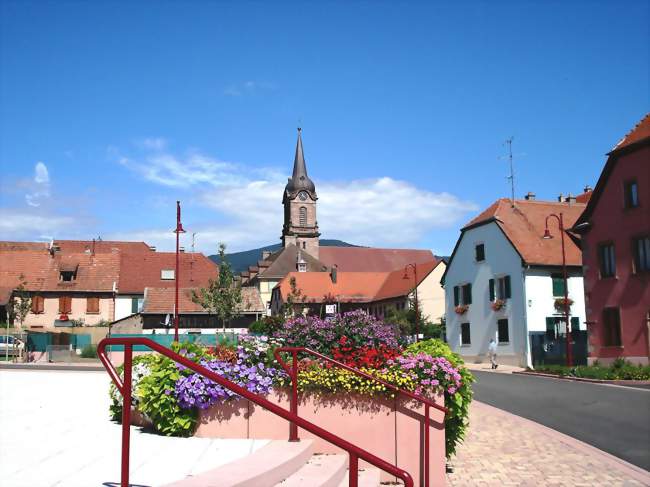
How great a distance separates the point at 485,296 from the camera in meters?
44.4

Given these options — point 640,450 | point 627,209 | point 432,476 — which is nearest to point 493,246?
point 627,209

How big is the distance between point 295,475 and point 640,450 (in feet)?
24.5

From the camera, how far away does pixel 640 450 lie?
11.5 m

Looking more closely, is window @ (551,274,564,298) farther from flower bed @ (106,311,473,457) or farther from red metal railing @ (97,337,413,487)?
red metal railing @ (97,337,413,487)

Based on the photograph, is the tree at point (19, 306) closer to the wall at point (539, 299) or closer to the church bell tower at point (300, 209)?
the wall at point (539, 299)

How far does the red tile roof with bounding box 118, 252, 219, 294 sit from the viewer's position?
2484 inches

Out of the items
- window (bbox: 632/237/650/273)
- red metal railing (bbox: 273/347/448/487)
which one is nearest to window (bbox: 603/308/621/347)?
window (bbox: 632/237/650/273)

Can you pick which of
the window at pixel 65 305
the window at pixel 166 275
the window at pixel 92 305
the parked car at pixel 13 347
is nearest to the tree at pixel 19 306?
the window at pixel 65 305

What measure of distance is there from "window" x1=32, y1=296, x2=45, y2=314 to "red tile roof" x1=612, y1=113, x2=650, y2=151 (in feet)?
157

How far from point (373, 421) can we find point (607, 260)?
2836cm

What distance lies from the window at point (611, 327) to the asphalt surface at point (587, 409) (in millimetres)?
7695

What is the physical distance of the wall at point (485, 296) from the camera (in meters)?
40.8

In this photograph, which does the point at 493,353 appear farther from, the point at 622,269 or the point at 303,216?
the point at 303,216

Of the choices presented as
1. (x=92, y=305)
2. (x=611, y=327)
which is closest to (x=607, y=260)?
(x=611, y=327)
